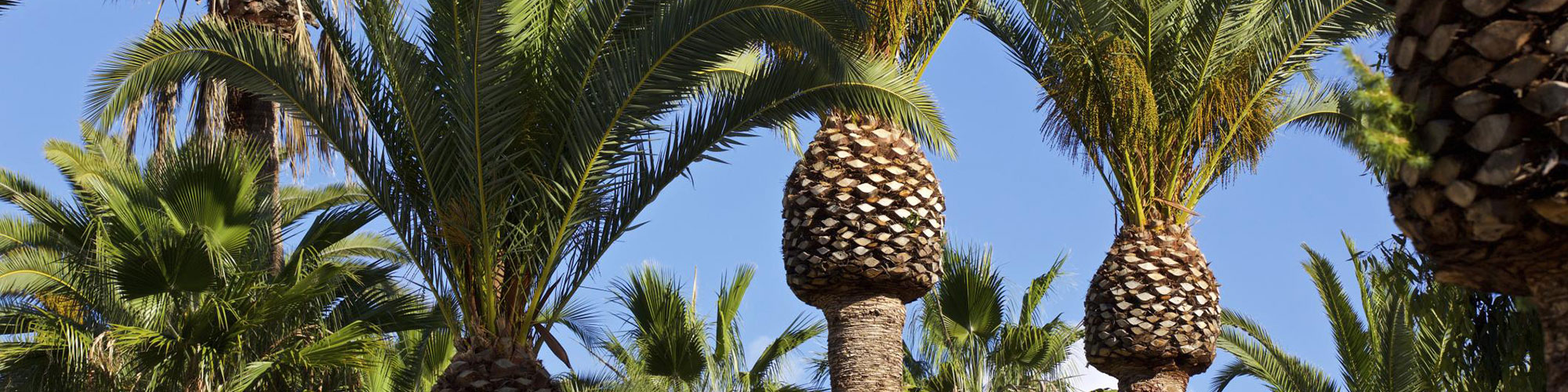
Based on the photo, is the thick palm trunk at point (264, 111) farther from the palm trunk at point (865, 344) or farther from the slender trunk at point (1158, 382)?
the slender trunk at point (1158, 382)

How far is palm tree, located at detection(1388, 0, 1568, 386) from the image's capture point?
143 inches

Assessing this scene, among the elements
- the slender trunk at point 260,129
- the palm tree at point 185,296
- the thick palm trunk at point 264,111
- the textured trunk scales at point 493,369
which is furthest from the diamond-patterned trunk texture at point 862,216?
the slender trunk at point 260,129

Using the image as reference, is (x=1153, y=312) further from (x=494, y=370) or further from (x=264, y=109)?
(x=264, y=109)

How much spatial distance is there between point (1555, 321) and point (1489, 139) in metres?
0.60

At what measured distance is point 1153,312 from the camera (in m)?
10.8

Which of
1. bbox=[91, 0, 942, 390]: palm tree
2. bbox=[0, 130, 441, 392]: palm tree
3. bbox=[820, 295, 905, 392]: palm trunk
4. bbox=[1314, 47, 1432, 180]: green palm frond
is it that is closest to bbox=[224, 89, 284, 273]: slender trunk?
bbox=[0, 130, 441, 392]: palm tree

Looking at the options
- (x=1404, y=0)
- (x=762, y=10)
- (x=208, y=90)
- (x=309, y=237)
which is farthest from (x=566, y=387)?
(x=1404, y=0)

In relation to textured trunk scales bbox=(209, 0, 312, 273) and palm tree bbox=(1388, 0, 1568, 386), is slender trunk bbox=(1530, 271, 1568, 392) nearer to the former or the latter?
palm tree bbox=(1388, 0, 1568, 386)

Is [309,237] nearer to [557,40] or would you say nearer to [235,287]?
[235,287]

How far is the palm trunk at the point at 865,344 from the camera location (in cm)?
1017

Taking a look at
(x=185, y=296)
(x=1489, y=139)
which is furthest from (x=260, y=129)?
(x=1489, y=139)

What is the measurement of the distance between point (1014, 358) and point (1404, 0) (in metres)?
9.80

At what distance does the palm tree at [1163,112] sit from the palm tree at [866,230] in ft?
4.62

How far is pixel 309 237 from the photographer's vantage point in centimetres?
1010
